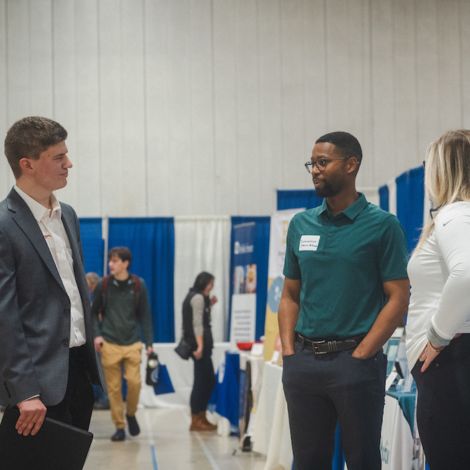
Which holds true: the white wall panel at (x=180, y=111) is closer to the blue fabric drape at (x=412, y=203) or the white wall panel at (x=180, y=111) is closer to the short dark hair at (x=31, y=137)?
the blue fabric drape at (x=412, y=203)

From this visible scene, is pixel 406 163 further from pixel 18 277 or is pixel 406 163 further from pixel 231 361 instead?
pixel 18 277

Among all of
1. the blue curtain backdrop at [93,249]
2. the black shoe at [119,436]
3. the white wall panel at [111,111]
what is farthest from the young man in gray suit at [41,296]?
the white wall panel at [111,111]

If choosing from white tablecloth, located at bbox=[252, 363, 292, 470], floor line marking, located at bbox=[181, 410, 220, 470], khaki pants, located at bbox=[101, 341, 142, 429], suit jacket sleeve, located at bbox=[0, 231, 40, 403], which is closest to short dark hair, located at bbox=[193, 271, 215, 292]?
khaki pants, located at bbox=[101, 341, 142, 429]

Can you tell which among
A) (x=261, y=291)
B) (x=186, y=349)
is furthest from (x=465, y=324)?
(x=261, y=291)

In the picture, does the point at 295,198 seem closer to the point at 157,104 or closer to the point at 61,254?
the point at 157,104

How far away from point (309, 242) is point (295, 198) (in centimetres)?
856

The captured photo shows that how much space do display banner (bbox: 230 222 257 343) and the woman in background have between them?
1.99ft

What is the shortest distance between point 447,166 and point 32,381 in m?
1.24

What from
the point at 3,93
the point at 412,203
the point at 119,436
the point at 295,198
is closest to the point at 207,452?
the point at 119,436

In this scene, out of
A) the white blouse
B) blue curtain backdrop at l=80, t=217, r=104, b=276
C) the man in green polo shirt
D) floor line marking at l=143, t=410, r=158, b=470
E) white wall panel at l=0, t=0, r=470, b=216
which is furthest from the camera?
white wall panel at l=0, t=0, r=470, b=216

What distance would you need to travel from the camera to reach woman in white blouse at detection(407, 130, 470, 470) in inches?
86.4

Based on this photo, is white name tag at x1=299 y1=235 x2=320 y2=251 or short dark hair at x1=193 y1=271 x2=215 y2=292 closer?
white name tag at x1=299 y1=235 x2=320 y2=251

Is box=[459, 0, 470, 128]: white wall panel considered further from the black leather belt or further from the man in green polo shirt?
the black leather belt

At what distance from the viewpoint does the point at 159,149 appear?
12398mm
